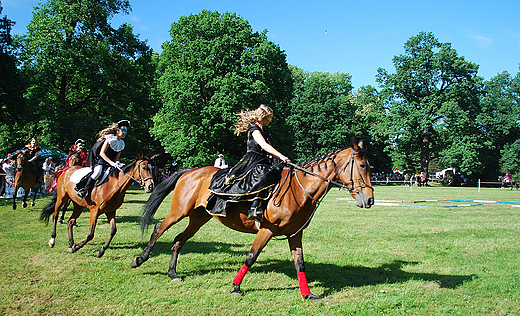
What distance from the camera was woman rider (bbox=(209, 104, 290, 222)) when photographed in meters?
5.87

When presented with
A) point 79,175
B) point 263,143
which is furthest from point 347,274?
point 79,175

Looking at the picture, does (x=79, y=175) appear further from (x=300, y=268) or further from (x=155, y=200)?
(x=300, y=268)

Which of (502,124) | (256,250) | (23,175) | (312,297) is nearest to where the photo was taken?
(312,297)

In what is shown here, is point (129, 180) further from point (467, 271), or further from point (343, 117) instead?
point (343, 117)

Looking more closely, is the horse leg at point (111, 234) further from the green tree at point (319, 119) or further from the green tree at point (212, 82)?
the green tree at point (319, 119)

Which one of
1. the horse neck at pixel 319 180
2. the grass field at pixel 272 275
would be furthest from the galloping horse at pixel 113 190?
the horse neck at pixel 319 180

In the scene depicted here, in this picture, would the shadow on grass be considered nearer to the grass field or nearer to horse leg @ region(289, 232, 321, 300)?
the grass field

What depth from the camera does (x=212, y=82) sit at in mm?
35906

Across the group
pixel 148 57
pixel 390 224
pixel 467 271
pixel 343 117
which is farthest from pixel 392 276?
pixel 343 117

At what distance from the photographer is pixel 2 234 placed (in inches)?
411

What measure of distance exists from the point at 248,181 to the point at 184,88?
32.7 meters

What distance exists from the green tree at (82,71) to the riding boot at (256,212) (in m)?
29.0

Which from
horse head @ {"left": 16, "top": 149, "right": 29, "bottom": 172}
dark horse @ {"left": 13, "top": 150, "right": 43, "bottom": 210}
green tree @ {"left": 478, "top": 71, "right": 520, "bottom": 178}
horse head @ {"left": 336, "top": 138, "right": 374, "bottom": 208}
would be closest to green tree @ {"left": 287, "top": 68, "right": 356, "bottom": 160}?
green tree @ {"left": 478, "top": 71, "right": 520, "bottom": 178}

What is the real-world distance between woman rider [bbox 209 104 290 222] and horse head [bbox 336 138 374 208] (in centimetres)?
95
